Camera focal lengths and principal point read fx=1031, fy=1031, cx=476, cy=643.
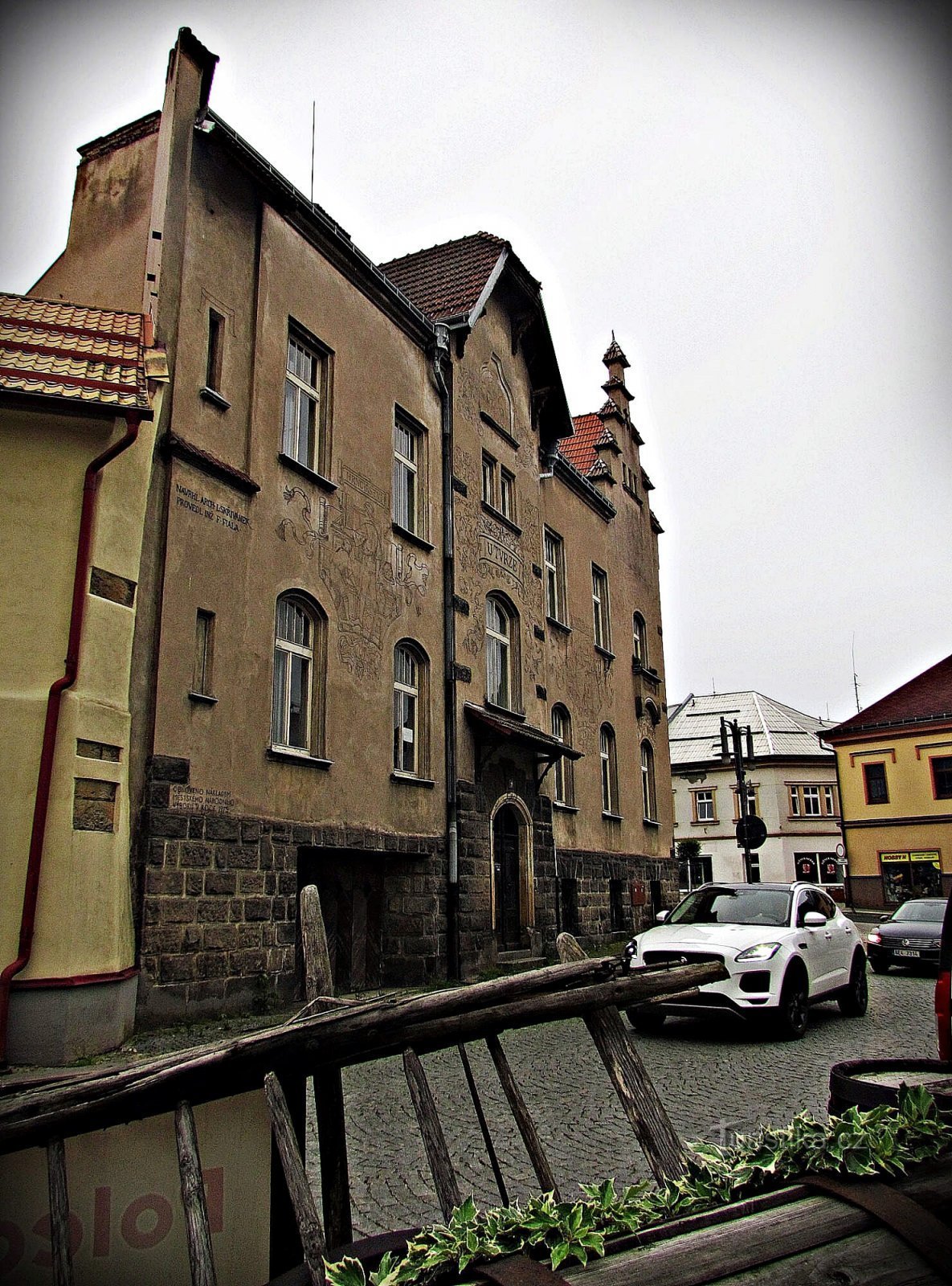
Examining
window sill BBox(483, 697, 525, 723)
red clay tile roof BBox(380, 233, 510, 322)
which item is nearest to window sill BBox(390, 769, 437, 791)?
window sill BBox(483, 697, 525, 723)

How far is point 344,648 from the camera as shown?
588 inches

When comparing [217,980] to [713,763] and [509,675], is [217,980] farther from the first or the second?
[713,763]

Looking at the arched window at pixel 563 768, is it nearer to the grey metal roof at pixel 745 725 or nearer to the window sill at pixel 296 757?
the window sill at pixel 296 757

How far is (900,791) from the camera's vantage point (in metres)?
48.2

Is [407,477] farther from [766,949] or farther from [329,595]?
[766,949]

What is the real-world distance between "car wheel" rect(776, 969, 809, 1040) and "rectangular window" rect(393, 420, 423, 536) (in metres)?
9.32

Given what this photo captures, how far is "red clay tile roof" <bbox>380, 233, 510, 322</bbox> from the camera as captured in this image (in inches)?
799

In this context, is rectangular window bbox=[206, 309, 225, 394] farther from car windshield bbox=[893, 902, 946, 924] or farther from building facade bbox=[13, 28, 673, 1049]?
car windshield bbox=[893, 902, 946, 924]

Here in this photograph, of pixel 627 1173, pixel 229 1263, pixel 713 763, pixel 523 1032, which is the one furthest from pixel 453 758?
pixel 713 763

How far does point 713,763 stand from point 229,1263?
62.9 meters

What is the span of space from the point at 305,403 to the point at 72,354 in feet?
15.9

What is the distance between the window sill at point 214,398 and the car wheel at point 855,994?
10882 mm

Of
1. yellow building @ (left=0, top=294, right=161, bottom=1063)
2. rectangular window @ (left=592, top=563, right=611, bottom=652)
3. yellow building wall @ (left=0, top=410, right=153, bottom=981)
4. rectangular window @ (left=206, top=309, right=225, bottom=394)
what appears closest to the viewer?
yellow building @ (left=0, top=294, right=161, bottom=1063)

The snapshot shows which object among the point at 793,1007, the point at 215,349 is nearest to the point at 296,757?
the point at 215,349
